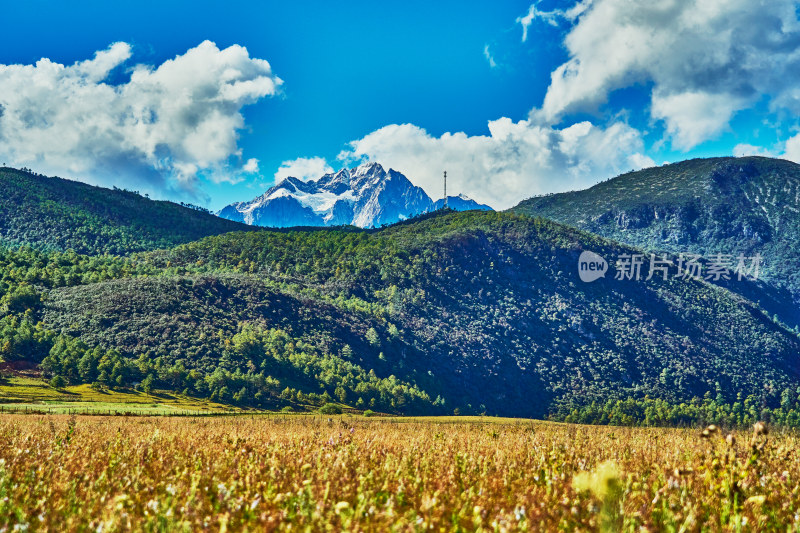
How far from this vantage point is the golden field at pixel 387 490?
536cm

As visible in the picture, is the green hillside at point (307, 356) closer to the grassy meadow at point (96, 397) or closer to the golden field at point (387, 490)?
the grassy meadow at point (96, 397)

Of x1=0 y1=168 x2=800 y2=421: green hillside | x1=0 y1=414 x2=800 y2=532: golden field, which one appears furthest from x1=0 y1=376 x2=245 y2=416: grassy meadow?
x1=0 y1=414 x2=800 y2=532: golden field

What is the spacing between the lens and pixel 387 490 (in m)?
6.96

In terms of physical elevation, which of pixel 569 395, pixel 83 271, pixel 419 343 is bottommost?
pixel 569 395

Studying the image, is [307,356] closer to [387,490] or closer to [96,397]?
[96,397]

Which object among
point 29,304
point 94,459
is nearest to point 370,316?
point 29,304

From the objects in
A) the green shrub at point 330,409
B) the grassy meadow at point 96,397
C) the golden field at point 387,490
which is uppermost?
the golden field at point 387,490

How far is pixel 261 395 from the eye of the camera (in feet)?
412

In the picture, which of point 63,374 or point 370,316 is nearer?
point 63,374

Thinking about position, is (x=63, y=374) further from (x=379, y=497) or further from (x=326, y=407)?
(x=379, y=497)

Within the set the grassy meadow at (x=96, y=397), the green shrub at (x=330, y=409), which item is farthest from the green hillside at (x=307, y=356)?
the green shrub at (x=330, y=409)

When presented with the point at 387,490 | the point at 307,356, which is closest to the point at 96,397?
the point at 307,356

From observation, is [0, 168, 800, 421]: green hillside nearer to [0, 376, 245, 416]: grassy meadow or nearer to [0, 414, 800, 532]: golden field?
[0, 376, 245, 416]: grassy meadow

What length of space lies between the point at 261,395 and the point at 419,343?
70.2m
